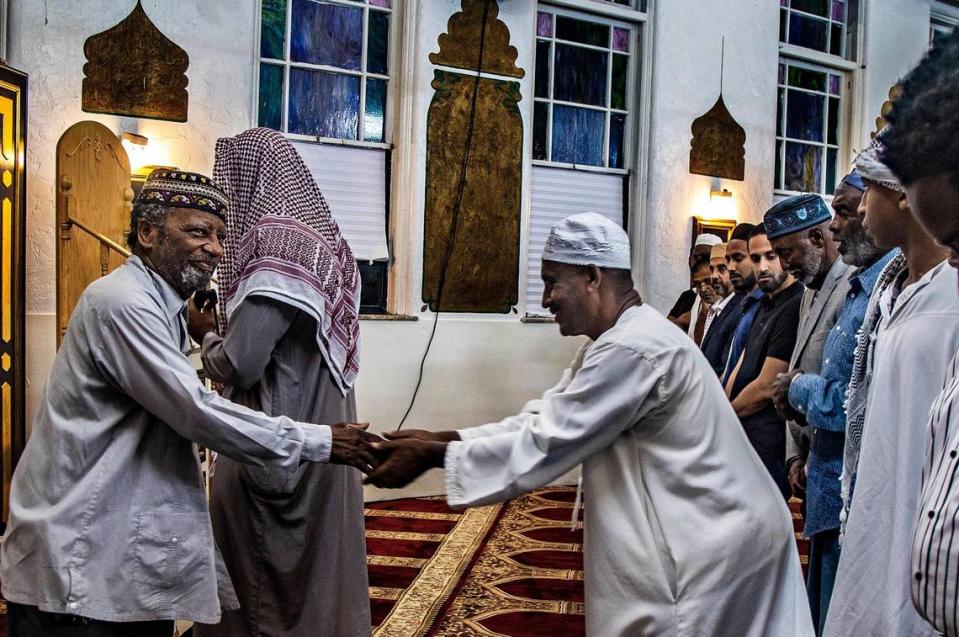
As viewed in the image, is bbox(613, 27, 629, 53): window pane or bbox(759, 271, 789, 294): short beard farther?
bbox(613, 27, 629, 53): window pane

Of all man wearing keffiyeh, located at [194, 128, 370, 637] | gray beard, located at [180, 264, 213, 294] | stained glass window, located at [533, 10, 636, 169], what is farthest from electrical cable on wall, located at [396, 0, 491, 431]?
gray beard, located at [180, 264, 213, 294]

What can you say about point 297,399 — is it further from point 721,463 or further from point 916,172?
point 916,172

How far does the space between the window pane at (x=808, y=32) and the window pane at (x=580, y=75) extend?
2.10 m

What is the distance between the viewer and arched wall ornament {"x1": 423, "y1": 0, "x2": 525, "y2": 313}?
6.54 m

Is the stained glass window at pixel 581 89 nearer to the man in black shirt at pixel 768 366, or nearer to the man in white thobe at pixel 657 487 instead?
the man in black shirt at pixel 768 366

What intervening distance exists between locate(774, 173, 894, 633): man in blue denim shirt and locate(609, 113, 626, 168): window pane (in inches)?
193

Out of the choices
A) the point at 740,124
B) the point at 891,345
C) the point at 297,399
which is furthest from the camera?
the point at 740,124

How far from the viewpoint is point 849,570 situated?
6.17 ft

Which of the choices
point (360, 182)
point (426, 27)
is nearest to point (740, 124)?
point (426, 27)

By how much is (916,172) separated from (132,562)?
158 centimetres

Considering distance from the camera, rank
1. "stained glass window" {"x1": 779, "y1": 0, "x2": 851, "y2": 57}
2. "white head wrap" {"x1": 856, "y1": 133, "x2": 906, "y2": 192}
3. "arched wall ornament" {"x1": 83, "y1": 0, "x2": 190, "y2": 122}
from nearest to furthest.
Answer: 1. "white head wrap" {"x1": 856, "y1": 133, "x2": 906, "y2": 192}
2. "arched wall ornament" {"x1": 83, "y1": 0, "x2": 190, "y2": 122}
3. "stained glass window" {"x1": 779, "y1": 0, "x2": 851, "y2": 57}

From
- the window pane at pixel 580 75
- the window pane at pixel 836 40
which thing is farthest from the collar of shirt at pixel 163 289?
the window pane at pixel 836 40

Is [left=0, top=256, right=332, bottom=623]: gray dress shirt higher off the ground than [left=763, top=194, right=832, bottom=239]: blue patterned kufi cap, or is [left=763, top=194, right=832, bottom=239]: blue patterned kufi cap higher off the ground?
[left=763, top=194, right=832, bottom=239]: blue patterned kufi cap

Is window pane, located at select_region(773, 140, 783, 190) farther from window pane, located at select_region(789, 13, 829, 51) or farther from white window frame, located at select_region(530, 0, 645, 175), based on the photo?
white window frame, located at select_region(530, 0, 645, 175)
